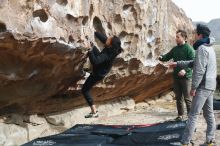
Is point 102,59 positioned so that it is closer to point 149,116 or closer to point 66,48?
point 66,48

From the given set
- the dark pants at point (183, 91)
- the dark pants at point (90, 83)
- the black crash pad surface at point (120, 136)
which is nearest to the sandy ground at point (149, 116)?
the dark pants at point (183, 91)

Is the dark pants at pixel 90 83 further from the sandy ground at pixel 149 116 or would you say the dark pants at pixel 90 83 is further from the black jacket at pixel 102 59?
the sandy ground at pixel 149 116

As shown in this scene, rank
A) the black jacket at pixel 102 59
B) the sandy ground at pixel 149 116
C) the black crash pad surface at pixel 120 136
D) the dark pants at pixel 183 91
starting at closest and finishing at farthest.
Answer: the black crash pad surface at pixel 120 136 → the black jacket at pixel 102 59 → the dark pants at pixel 183 91 → the sandy ground at pixel 149 116

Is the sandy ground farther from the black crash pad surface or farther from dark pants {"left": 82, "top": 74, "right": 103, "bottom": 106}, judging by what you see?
dark pants {"left": 82, "top": 74, "right": 103, "bottom": 106}

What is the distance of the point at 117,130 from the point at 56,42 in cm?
236

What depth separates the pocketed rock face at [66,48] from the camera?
757 cm

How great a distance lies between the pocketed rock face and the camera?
7.57 m

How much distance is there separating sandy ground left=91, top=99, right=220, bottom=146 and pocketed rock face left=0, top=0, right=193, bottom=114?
67 cm

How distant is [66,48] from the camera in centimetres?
843

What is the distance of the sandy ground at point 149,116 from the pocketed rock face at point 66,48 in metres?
0.67

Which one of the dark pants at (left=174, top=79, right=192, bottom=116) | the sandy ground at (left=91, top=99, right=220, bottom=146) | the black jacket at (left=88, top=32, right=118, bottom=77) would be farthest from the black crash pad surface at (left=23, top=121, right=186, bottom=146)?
the black jacket at (left=88, top=32, right=118, bottom=77)

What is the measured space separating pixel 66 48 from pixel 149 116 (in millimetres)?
4630

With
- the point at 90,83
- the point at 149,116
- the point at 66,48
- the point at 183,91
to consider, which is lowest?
the point at 149,116

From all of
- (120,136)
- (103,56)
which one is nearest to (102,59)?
(103,56)
